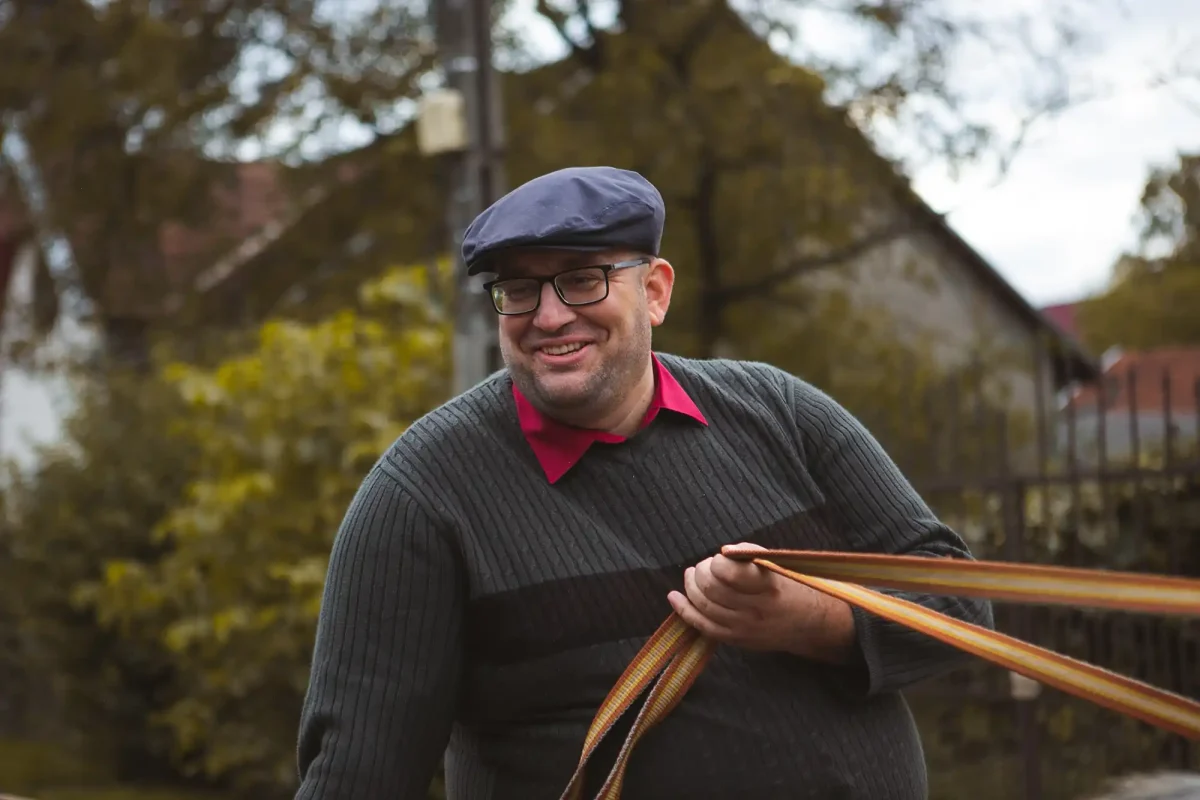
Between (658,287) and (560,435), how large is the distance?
282 millimetres

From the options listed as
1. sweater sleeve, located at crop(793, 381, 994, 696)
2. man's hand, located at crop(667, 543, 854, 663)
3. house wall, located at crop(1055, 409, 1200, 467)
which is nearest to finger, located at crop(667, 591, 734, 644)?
man's hand, located at crop(667, 543, 854, 663)

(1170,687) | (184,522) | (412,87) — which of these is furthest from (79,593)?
(1170,687)

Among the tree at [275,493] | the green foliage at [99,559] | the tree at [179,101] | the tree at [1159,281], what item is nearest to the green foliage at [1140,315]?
the tree at [1159,281]

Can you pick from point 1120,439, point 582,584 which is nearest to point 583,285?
point 582,584

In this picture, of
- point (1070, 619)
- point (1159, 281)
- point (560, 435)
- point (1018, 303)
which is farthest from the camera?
point (1018, 303)

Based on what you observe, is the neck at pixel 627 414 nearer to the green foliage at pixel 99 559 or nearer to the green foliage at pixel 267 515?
the green foliage at pixel 267 515

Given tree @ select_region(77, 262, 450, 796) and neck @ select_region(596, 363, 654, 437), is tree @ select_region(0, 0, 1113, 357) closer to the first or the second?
tree @ select_region(77, 262, 450, 796)

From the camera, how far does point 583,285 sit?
7.09 ft

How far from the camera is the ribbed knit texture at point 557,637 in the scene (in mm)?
2092

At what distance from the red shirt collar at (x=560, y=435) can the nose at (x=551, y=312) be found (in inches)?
4.9

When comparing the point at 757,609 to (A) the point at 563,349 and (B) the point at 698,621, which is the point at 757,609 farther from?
(A) the point at 563,349

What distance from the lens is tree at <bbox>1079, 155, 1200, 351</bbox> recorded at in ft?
32.4

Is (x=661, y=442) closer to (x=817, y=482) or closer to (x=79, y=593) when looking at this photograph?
(x=817, y=482)

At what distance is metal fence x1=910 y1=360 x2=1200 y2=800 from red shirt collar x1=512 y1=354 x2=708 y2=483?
3534mm
